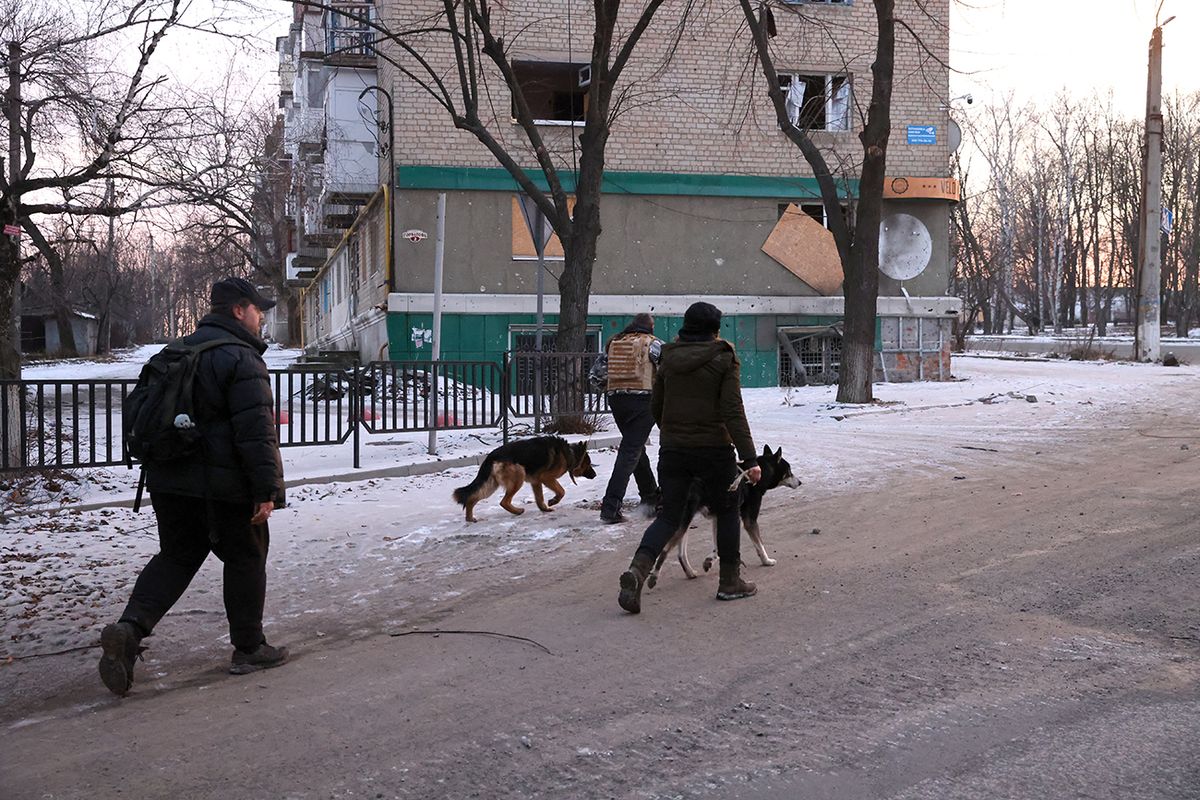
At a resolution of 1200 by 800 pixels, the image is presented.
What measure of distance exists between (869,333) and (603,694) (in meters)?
16.1

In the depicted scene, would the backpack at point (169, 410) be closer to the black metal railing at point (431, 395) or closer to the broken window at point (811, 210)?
the black metal railing at point (431, 395)

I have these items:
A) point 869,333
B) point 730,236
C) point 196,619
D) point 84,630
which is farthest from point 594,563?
point 730,236

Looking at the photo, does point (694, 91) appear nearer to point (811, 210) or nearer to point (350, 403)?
point (811, 210)

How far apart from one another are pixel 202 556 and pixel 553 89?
23017 mm

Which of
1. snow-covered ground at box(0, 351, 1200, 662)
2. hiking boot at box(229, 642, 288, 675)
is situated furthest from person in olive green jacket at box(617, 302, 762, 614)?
hiking boot at box(229, 642, 288, 675)

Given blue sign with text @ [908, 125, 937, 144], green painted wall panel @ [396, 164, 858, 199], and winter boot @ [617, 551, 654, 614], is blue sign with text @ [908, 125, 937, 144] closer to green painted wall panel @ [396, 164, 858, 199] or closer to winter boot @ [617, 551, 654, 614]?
green painted wall panel @ [396, 164, 858, 199]

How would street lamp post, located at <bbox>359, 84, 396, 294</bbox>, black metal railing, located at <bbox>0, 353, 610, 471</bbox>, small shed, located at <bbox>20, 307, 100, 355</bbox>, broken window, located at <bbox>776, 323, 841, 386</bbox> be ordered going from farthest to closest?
1. small shed, located at <bbox>20, 307, 100, 355</bbox>
2. broken window, located at <bbox>776, 323, 841, 386</bbox>
3. street lamp post, located at <bbox>359, 84, 396, 294</bbox>
4. black metal railing, located at <bbox>0, 353, 610, 471</bbox>

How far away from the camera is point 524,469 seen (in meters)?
10.0

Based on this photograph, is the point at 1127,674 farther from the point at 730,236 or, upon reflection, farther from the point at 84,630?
the point at 730,236

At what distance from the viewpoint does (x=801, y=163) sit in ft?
87.1

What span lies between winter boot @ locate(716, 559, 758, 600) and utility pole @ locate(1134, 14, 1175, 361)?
86.0 ft

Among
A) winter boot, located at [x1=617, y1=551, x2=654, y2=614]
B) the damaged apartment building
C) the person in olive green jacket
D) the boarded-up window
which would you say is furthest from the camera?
the boarded-up window

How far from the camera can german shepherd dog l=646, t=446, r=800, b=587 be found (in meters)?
6.88

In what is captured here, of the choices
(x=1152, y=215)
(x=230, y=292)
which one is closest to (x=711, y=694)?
(x=230, y=292)
